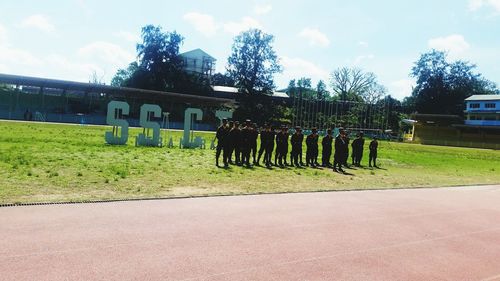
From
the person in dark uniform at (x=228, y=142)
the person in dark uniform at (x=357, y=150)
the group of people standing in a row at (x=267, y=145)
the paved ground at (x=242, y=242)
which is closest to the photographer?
the paved ground at (x=242, y=242)

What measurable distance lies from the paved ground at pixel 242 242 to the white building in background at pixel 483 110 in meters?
71.4

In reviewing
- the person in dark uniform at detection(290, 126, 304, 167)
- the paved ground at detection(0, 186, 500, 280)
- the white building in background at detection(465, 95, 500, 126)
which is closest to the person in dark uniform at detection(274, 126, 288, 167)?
the person in dark uniform at detection(290, 126, 304, 167)

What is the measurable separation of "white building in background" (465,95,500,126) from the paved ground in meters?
71.4

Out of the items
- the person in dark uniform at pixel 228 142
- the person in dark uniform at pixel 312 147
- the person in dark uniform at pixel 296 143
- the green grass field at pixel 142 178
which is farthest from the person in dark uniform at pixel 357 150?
the person in dark uniform at pixel 228 142

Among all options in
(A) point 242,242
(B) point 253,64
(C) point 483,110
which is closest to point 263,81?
(B) point 253,64

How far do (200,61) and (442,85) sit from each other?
50.9 metres

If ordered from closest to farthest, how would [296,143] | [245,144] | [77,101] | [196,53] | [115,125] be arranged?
[245,144] → [296,143] → [115,125] → [77,101] → [196,53]

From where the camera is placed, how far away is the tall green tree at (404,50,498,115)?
285ft

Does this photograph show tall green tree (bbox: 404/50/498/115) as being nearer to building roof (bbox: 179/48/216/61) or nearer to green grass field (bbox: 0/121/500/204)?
building roof (bbox: 179/48/216/61)

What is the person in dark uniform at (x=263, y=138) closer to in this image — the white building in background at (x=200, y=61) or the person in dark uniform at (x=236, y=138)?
the person in dark uniform at (x=236, y=138)

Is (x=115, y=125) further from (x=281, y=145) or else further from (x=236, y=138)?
(x=281, y=145)

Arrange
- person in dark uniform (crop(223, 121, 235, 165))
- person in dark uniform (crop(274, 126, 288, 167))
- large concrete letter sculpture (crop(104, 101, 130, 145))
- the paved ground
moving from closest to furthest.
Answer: the paved ground
person in dark uniform (crop(223, 121, 235, 165))
person in dark uniform (crop(274, 126, 288, 167))
large concrete letter sculpture (crop(104, 101, 130, 145))

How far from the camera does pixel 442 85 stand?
87812mm

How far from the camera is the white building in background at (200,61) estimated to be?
88.4 m
